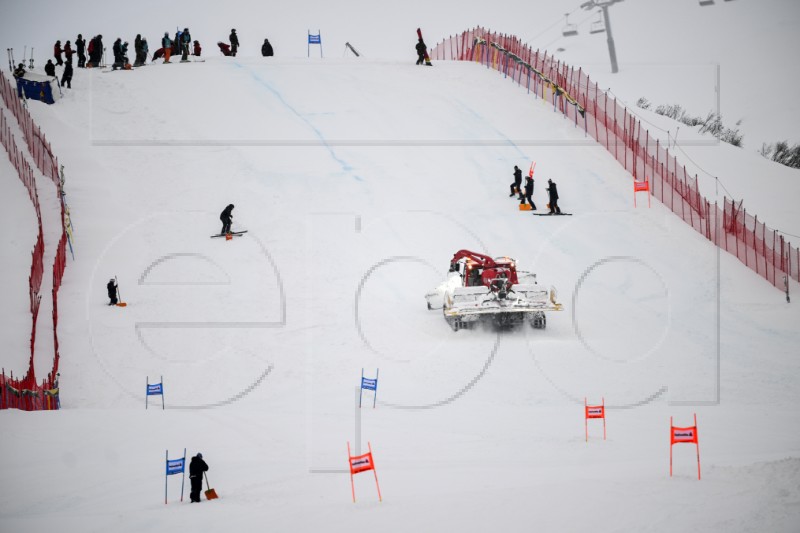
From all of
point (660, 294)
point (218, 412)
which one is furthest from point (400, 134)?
point (218, 412)

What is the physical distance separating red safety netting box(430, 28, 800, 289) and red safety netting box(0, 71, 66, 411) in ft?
60.3

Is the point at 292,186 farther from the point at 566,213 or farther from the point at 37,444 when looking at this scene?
the point at 37,444

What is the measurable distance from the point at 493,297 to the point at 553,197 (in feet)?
33.2

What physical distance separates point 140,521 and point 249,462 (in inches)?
95.7

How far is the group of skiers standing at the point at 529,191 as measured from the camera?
29.0 m

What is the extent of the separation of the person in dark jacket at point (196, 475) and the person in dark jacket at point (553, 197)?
59.8 ft

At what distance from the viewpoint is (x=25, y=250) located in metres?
26.5

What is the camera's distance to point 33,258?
78.5 feet

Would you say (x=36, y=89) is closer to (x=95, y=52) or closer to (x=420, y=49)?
(x=95, y=52)

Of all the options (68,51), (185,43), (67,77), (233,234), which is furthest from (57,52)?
(233,234)

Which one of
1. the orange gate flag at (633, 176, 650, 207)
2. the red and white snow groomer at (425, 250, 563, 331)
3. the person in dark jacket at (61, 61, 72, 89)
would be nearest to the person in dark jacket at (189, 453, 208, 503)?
the red and white snow groomer at (425, 250, 563, 331)

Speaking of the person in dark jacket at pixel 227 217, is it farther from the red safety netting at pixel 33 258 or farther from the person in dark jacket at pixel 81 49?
the person in dark jacket at pixel 81 49

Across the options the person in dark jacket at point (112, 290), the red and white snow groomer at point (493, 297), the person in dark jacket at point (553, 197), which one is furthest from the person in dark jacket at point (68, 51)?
the red and white snow groomer at point (493, 297)

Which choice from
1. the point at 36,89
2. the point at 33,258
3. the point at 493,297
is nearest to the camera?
the point at 493,297
